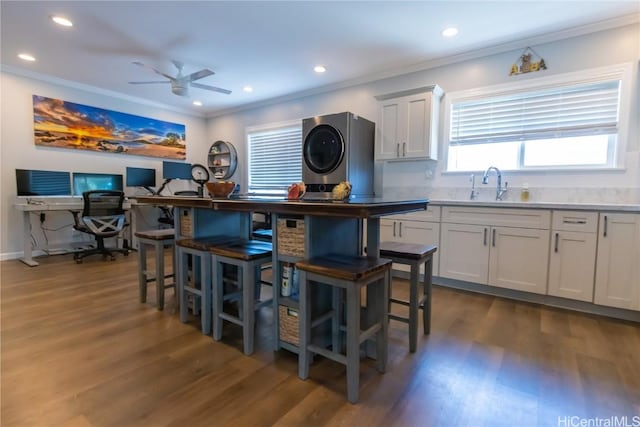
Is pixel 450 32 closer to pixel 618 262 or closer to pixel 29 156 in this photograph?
pixel 618 262

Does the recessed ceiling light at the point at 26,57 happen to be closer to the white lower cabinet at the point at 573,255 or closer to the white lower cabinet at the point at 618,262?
the white lower cabinet at the point at 573,255

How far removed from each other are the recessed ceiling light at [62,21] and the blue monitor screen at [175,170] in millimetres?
2607

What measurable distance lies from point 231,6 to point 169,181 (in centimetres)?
380

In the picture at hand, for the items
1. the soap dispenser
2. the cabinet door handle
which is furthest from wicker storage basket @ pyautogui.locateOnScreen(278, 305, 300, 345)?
the soap dispenser

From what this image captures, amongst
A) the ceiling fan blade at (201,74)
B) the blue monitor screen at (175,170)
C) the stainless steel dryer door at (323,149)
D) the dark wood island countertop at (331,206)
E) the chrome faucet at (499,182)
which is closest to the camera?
the dark wood island countertop at (331,206)

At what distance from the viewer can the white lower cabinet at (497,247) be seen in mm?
2670

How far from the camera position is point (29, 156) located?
165 inches

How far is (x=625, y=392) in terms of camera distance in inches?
59.7

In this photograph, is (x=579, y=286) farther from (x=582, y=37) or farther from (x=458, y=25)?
(x=458, y=25)

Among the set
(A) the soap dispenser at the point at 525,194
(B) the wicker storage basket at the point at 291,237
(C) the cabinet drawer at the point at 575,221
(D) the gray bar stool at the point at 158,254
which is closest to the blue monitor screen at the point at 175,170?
(D) the gray bar stool at the point at 158,254

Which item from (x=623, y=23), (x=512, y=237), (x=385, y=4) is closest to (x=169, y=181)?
(x=385, y=4)

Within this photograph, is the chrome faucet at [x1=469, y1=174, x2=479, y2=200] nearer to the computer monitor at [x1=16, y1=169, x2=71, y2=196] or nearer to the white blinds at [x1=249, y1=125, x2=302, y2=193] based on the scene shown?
the white blinds at [x1=249, y1=125, x2=302, y2=193]

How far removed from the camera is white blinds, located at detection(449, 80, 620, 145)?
2.77 meters

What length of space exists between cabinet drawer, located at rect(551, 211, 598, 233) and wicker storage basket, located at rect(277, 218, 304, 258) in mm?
2272
